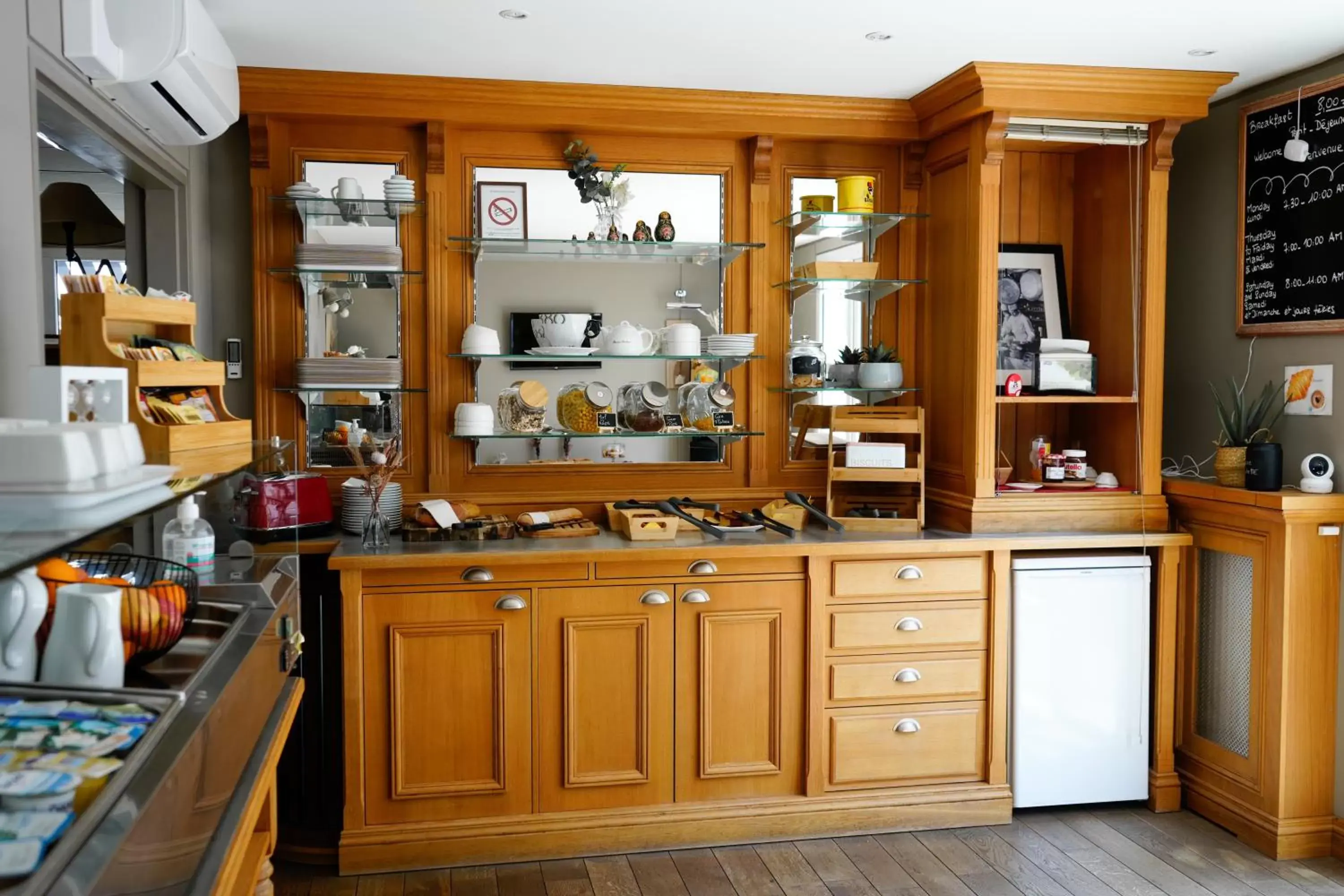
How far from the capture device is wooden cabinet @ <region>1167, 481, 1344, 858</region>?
3301 mm

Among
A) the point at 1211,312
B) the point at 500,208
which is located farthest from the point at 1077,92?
the point at 500,208

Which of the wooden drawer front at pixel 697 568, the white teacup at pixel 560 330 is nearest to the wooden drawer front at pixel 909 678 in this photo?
the wooden drawer front at pixel 697 568

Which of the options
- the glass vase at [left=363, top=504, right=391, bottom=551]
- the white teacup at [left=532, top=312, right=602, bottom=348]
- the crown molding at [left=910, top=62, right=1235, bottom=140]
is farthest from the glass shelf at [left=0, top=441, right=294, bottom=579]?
the crown molding at [left=910, top=62, right=1235, bottom=140]

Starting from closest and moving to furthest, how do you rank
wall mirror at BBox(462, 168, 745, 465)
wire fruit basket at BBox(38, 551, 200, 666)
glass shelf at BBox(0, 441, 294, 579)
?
glass shelf at BBox(0, 441, 294, 579), wire fruit basket at BBox(38, 551, 200, 666), wall mirror at BBox(462, 168, 745, 465)

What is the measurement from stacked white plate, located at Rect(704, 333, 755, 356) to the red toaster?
4.56 feet

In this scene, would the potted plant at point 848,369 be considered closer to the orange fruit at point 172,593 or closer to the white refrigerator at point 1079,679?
the white refrigerator at point 1079,679

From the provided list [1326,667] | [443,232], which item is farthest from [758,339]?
[1326,667]

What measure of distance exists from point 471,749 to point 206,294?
172 centimetres

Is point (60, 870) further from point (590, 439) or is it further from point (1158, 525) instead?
point (1158, 525)

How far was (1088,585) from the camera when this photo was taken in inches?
140

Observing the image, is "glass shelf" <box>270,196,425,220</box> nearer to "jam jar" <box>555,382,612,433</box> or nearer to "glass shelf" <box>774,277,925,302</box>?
"jam jar" <box>555,382,612,433</box>

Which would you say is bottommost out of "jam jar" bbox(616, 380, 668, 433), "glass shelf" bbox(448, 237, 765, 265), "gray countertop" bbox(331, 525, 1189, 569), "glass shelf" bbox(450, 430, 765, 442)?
"gray countertop" bbox(331, 525, 1189, 569)

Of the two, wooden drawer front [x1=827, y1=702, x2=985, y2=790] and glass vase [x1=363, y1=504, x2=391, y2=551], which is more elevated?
glass vase [x1=363, y1=504, x2=391, y2=551]

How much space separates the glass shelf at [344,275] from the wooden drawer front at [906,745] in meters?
2.03
